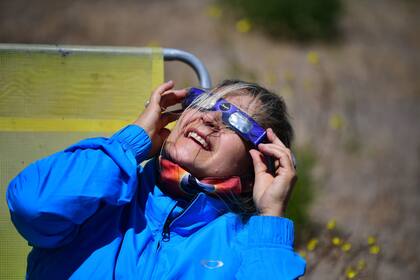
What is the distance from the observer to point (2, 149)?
91.4 inches

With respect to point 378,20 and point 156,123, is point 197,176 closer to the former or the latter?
point 156,123

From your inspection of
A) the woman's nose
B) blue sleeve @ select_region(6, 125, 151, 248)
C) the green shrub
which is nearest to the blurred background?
the green shrub

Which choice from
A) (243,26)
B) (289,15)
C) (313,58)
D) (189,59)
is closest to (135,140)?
(189,59)

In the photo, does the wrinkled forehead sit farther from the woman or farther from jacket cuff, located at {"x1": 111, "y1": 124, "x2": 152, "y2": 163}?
jacket cuff, located at {"x1": 111, "y1": 124, "x2": 152, "y2": 163}

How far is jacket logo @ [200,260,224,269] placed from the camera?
1679 mm

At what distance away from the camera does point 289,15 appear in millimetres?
6859

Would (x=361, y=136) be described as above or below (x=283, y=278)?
below

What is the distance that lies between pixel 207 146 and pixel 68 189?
0.47m

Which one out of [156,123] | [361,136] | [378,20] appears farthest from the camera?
[378,20]

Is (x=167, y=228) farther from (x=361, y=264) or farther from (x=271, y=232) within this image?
(x=361, y=264)

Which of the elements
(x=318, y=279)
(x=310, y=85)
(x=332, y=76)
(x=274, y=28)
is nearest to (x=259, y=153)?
(x=318, y=279)

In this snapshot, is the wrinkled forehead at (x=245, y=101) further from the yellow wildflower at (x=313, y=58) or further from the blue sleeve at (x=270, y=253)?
the yellow wildflower at (x=313, y=58)

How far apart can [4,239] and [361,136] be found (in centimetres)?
372

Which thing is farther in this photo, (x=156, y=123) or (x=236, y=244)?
(x=156, y=123)
